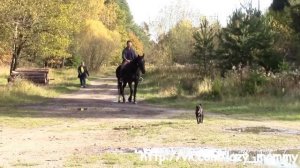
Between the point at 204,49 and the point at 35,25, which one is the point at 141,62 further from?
the point at 204,49

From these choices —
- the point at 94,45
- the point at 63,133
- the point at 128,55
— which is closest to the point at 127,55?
the point at 128,55

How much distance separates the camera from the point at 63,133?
13617mm

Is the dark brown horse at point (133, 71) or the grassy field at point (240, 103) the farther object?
the dark brown horse at point (133, 71)

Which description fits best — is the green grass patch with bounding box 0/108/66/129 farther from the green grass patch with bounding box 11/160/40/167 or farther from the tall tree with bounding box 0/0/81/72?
the tall tree with bounding box 0/0/81/72

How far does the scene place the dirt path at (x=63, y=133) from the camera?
963 centimetres

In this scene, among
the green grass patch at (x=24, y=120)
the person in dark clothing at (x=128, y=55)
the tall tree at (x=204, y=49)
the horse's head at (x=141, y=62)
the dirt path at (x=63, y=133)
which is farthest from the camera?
the tall tree at (x=204, y=49)

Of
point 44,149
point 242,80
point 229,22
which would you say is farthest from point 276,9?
point 44,149

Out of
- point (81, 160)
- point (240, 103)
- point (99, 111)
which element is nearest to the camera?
point (81, 160)

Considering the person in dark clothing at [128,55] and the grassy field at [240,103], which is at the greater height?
the person in dark clothing at [128,55]

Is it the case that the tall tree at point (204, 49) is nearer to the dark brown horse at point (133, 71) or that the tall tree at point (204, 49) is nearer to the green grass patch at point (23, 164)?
the dark brown horse at point (133, 71)

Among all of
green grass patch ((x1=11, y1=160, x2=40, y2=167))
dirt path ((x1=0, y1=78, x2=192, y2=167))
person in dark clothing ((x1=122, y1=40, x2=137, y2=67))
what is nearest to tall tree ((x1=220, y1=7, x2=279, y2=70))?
person in dark clothing ((x1=122, y1=40, x2=137, y2=67))

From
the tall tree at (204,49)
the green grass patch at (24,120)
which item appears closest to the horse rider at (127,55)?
the green grass patch at (24,120)

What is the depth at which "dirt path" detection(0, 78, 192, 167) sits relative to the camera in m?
9.63

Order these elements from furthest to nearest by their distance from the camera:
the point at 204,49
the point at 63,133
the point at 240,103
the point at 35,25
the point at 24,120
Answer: the point at 204,49 → the point at 35,25 → the point at 240,103 → the point at 24,120 → the point at 63,133
